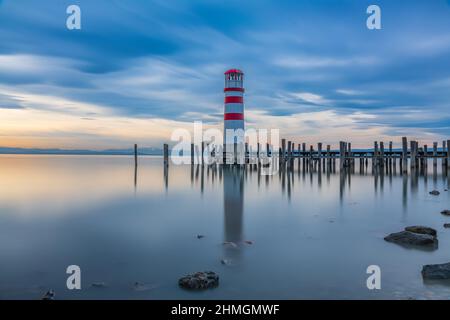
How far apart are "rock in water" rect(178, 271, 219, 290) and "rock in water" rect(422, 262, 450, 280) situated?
3.02m

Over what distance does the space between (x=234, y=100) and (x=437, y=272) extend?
2813 cm

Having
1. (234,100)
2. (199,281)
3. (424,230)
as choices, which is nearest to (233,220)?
(424,230)

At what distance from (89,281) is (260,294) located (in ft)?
7.95

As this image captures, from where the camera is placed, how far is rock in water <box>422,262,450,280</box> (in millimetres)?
5363

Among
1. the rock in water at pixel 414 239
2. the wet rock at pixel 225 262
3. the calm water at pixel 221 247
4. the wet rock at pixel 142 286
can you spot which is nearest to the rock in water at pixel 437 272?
the calm water at pixel 221 247

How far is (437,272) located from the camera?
543 cm

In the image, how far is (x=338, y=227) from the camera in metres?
9.53

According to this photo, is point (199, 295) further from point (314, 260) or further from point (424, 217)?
point (424, 217)

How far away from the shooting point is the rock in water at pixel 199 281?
5148 millimetres

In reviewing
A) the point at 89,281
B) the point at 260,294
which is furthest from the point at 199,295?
the point at 89,281

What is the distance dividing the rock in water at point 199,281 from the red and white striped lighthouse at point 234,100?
27741mm

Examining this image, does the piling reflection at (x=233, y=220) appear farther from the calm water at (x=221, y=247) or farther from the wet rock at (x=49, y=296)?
the wet rock at (x=49, y=296)

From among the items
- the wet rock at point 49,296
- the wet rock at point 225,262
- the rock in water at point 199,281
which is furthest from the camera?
the wet rock at point 225,262

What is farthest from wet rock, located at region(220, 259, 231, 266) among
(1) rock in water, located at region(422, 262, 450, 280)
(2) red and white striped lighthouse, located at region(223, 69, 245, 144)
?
(2) red and white striped lighthouse, located at region(223, 69, 245, 144)
